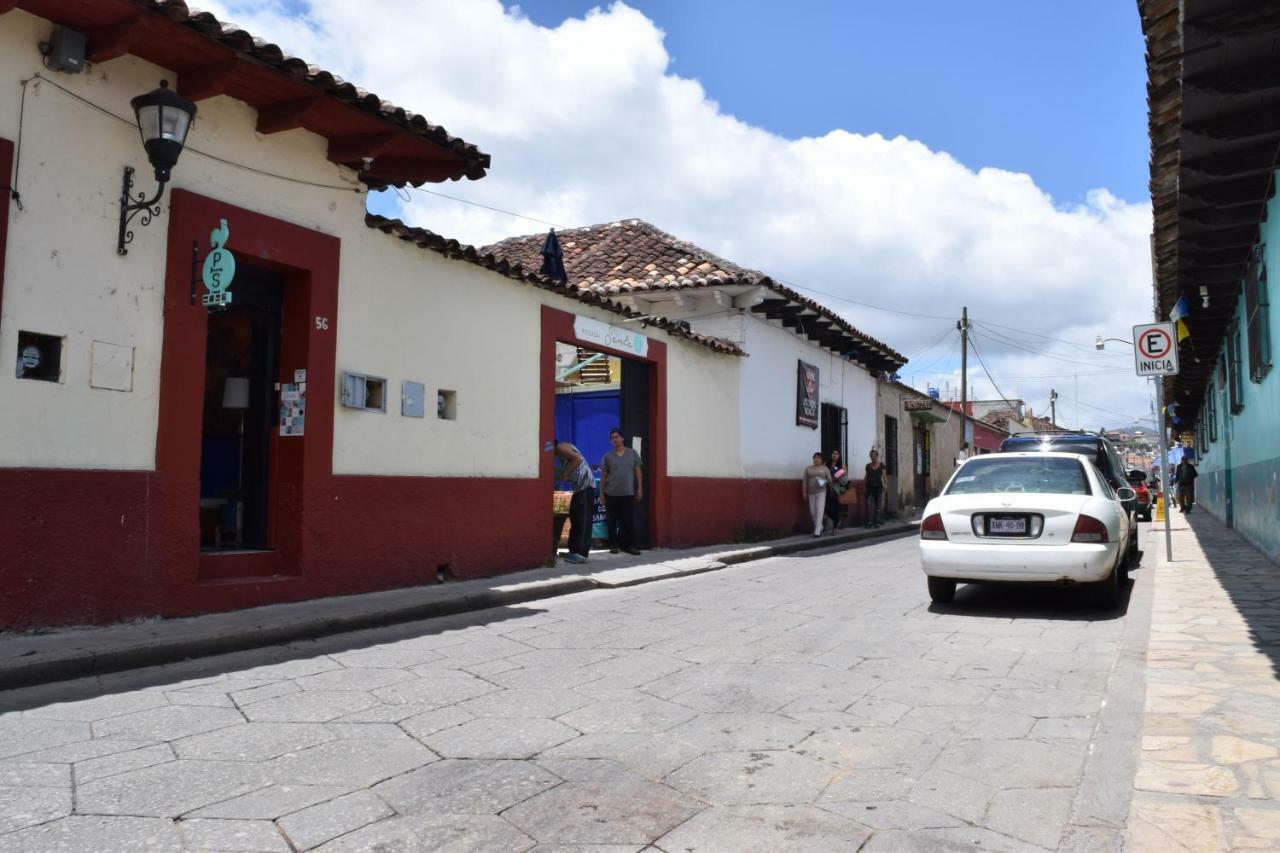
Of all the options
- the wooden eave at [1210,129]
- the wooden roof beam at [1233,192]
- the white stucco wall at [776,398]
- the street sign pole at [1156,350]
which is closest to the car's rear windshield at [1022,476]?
the street sign pole at [1156,350]

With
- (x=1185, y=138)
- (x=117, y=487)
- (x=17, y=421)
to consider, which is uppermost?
(x=1185, y=138)

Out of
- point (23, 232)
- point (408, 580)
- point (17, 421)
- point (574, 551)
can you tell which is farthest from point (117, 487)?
point (574, 551)

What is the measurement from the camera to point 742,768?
3809 millimetres

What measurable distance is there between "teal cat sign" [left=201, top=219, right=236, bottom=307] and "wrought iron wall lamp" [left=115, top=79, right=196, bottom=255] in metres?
0.53

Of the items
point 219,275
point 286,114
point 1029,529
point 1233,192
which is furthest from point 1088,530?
point 286,114

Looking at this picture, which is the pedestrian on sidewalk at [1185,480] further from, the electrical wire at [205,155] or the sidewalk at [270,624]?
the electrical wire at [205,155]

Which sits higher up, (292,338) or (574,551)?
(292,338)

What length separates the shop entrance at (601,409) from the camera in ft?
44.6

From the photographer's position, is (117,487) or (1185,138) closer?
(117,487)

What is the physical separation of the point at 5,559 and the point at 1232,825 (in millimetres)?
6622

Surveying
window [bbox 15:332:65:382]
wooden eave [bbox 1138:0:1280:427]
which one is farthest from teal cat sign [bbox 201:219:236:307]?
wooden eave [bbox 1138:0:1280:427]

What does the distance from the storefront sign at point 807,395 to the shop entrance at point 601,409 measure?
18.2 feet

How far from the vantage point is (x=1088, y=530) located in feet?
24.2

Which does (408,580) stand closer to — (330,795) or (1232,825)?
(330,795)
